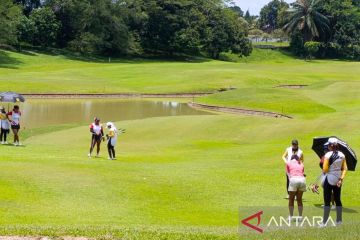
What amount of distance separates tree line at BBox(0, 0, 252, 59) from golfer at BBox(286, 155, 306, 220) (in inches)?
3384

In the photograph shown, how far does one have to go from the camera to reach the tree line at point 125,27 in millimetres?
110812

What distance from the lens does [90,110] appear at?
199 feet

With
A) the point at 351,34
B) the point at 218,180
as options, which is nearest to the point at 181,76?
the point at 218,180

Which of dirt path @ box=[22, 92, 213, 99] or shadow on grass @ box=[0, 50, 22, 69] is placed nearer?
dirt path @ box=[22, 92, 213, 99]

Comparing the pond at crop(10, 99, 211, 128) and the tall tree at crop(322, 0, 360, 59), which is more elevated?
the tall tree at crop(322, 0, 360, 59)

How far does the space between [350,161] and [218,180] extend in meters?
6.38

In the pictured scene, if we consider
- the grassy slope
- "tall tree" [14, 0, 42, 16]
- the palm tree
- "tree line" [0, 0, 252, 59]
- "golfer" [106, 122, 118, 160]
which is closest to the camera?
"golfer" [106, 122, 118, 160]

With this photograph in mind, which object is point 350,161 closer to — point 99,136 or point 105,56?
point 99,136

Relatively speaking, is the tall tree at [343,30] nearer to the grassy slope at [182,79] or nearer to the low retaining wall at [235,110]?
the grassy slope at [182,79]

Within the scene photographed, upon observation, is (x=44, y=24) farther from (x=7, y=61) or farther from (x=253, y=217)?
(x=253, y=217)

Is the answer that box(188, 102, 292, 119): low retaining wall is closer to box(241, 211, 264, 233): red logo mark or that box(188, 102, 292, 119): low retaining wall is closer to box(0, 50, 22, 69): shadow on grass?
box(0, 50, 22, 69): shadow on grass

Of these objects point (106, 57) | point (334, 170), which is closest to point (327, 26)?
point (106, 57)

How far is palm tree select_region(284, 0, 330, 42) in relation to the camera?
147 meters

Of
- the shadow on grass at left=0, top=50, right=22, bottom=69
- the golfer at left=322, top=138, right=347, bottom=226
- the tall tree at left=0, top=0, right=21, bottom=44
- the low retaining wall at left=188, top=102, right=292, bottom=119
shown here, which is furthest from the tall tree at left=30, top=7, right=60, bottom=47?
the golfer at left=322, top=138, right=347, bottom=226
